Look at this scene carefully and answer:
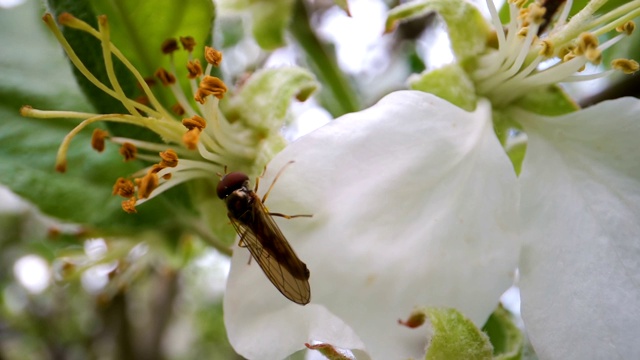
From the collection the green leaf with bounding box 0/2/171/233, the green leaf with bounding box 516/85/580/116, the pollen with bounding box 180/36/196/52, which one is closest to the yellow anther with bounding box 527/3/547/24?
the green leaf with bounding box 516/85/580/116

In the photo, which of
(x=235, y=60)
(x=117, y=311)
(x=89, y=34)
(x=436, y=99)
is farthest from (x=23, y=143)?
(x=117, y=311)

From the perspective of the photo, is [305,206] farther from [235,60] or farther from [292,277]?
[235,60]

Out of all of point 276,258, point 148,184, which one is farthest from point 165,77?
point 276,258

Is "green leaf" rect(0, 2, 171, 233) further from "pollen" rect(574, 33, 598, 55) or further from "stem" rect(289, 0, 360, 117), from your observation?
"pollen" rect(574, 33, 598, 55)

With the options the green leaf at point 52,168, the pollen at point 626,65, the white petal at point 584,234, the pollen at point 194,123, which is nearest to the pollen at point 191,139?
the pollen at point 194,123

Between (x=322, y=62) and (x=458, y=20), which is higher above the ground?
(x=458, y=20)

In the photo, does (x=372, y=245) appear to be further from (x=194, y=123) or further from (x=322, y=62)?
(x=322, y=62)
